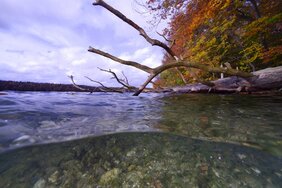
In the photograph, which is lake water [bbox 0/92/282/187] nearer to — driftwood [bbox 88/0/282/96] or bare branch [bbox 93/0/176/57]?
driftwood [bbox 88/0/282/96]

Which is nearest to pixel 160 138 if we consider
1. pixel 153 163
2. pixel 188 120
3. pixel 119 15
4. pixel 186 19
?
pixel 153 163

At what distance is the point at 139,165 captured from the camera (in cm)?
238

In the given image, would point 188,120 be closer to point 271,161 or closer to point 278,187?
point 271,161

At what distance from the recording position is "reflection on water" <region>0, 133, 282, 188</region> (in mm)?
2113

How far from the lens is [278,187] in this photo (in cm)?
203

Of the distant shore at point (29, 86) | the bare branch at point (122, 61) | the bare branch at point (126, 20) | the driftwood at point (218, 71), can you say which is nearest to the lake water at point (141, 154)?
the driftwood at point (218, 71)

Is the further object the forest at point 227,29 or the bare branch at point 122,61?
the forest at point 227,29

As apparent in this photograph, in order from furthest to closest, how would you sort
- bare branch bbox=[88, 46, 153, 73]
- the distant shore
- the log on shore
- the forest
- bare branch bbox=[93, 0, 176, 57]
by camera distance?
the distant shore
the forest
the log on shore
bare branch bbox=[93, 0, 176, 57]
bare branch bbox=[88, 46, 153, 73]

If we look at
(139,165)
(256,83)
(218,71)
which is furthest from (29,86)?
(139,165)

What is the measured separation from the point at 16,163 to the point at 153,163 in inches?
70.6

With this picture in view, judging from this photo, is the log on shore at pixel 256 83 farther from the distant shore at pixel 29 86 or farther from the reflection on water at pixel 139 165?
the distant shore at pixel 29 86

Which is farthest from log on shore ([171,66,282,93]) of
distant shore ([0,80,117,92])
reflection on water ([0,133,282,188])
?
distant shore ([0,80,117,92])

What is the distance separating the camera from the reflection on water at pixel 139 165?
2.11 m

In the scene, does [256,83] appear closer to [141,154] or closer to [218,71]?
[218,71]
